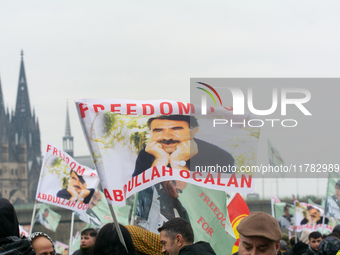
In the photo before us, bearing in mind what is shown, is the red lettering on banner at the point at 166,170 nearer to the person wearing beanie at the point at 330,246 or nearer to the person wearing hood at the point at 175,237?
the person wearing hood at the point at 175,237

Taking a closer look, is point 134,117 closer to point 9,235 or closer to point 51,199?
point 9,235

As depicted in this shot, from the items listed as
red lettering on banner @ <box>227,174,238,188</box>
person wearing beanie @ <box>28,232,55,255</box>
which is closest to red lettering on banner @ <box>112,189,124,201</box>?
person wearing beanie @ <box>28,232,55,255</box>

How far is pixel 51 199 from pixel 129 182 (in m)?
5.85

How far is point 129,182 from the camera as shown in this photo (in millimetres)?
4555

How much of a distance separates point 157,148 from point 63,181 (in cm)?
581

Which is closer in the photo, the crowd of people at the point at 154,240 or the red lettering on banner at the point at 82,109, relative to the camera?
the crowd of people at the point at 154,240

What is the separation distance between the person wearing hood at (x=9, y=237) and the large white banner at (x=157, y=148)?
1048mm

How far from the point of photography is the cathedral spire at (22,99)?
396 feet

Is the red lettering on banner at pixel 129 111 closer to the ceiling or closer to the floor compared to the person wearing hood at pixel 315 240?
closer to the ceiling

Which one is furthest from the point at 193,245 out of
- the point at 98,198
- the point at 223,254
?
the point at 98,198

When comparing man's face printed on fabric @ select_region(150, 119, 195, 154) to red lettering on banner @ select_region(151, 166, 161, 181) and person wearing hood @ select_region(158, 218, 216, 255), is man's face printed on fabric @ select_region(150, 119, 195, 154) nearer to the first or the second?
red lettering on banner @ select_region(151, 166, 161, 181)

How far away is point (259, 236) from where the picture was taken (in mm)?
2783

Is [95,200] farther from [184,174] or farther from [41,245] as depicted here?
[41,245]

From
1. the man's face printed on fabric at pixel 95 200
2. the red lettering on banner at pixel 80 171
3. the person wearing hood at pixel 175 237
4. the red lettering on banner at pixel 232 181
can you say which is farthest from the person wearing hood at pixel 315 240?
the man's face printed on fabric at pixel 95 200
